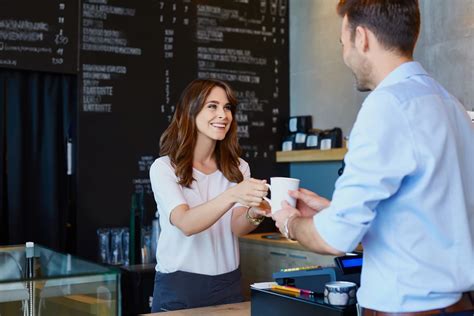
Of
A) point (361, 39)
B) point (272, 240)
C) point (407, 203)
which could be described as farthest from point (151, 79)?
point (407, 203)

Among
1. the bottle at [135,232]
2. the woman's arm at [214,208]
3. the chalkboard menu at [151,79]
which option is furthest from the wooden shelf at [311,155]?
the woman's arm at [214,208]

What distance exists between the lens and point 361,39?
139 cm

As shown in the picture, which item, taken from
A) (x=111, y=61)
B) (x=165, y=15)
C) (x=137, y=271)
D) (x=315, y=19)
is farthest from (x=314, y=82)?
(x=137, y=271)

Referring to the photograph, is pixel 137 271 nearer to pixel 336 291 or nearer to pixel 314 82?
pixel 314 82

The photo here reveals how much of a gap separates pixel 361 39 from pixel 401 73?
11cm

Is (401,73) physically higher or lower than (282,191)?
higher

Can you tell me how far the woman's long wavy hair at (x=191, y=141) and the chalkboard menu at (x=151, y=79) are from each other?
1812 mm

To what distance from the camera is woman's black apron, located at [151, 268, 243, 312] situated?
2.19 meters

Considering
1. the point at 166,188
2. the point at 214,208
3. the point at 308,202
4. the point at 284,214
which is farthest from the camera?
the point at 166,188

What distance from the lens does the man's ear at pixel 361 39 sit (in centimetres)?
139

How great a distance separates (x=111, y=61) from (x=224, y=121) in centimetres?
206

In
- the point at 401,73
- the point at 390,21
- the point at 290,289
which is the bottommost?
the point at 290,289

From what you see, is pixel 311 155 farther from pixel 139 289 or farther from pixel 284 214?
pixel 284 214

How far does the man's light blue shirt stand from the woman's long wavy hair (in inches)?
42.1
